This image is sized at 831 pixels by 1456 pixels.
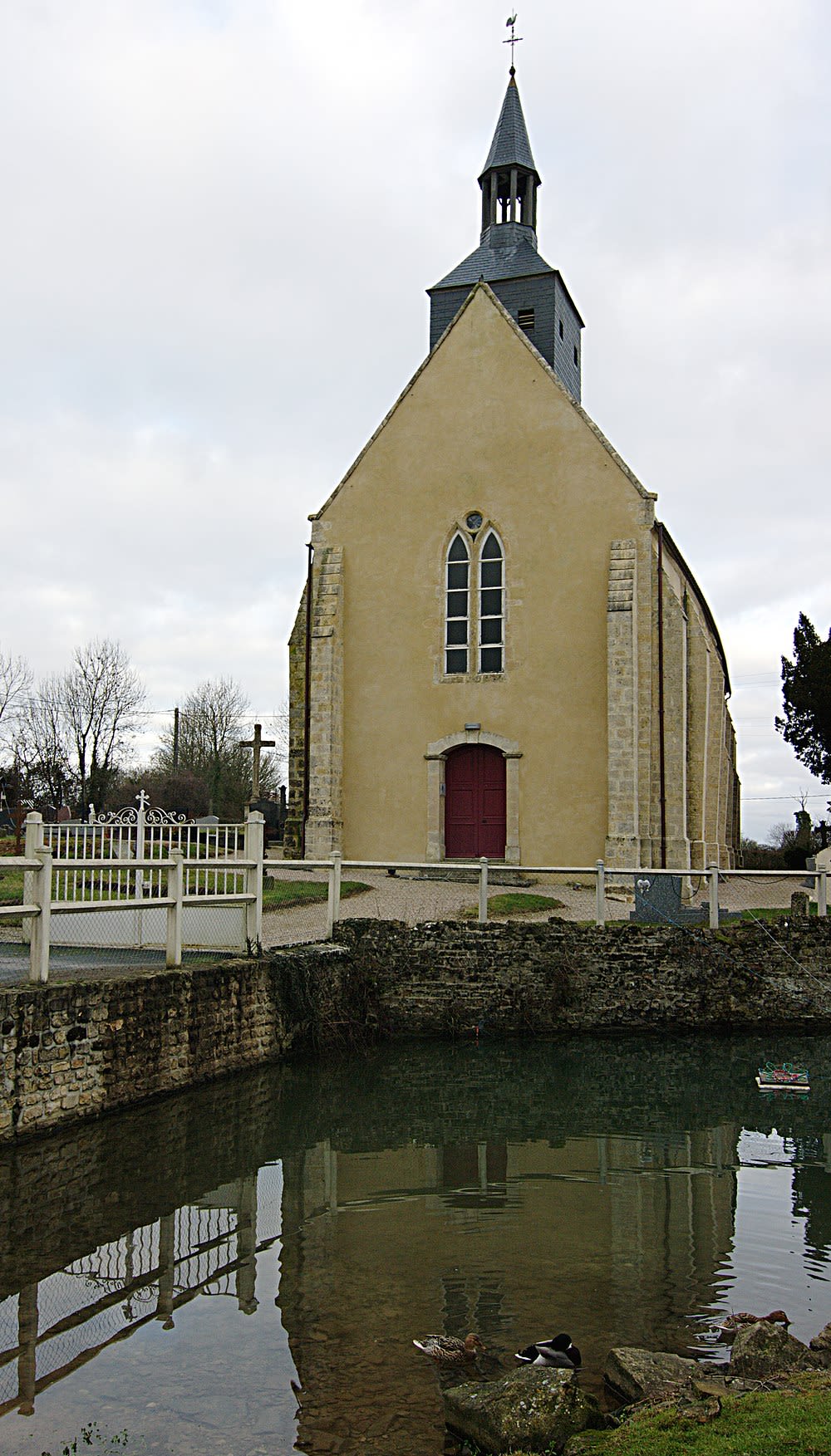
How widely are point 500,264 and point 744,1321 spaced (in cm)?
2604

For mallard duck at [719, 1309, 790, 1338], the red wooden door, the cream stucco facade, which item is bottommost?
mallard duck at [719, 1309, 790, 1338]

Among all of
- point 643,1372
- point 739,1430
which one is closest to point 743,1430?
point 739,1430

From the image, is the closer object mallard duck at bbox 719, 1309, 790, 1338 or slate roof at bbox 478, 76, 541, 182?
mallard duck at bbox 719, 1309, 790, 1338

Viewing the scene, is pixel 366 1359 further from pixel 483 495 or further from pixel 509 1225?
pixel 483 495

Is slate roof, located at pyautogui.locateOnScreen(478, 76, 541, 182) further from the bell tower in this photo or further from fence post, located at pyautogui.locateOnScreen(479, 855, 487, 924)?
fence post, located at pyautogui.locateOnScreen(479, 855, 487, 924)

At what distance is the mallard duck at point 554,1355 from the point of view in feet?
16.6

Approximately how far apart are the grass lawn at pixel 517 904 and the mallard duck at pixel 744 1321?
10.3 m

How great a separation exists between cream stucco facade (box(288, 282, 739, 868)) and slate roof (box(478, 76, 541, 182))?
7897 millimetres

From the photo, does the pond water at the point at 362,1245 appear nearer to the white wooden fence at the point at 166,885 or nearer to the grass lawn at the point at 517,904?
the white wooden fence at the point at 166,885

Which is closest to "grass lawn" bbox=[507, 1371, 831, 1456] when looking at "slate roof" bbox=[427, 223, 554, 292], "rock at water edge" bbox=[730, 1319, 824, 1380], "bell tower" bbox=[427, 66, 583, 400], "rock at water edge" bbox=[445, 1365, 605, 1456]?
"rock at water edge" bbox=[445, 1365, 605, 1456]

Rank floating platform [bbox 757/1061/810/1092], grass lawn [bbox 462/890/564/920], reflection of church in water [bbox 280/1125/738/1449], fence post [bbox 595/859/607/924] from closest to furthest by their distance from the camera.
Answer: reflection of church in water [bbox 280/1125/738/1449] → floating platform [bbox 757/1061/810/1092] → fence post [bbox 595/859/607/924] → grass lawn [bbox 462/890/564/920]

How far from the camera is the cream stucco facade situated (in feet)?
69.6

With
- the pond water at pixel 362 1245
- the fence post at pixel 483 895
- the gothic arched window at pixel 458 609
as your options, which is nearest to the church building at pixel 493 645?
the gothic arched window at pixel 458 609

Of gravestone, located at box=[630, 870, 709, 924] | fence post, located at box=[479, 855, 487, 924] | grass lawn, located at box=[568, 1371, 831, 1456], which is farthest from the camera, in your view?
gravestone, located at box=[630, 870, 709, 924]
